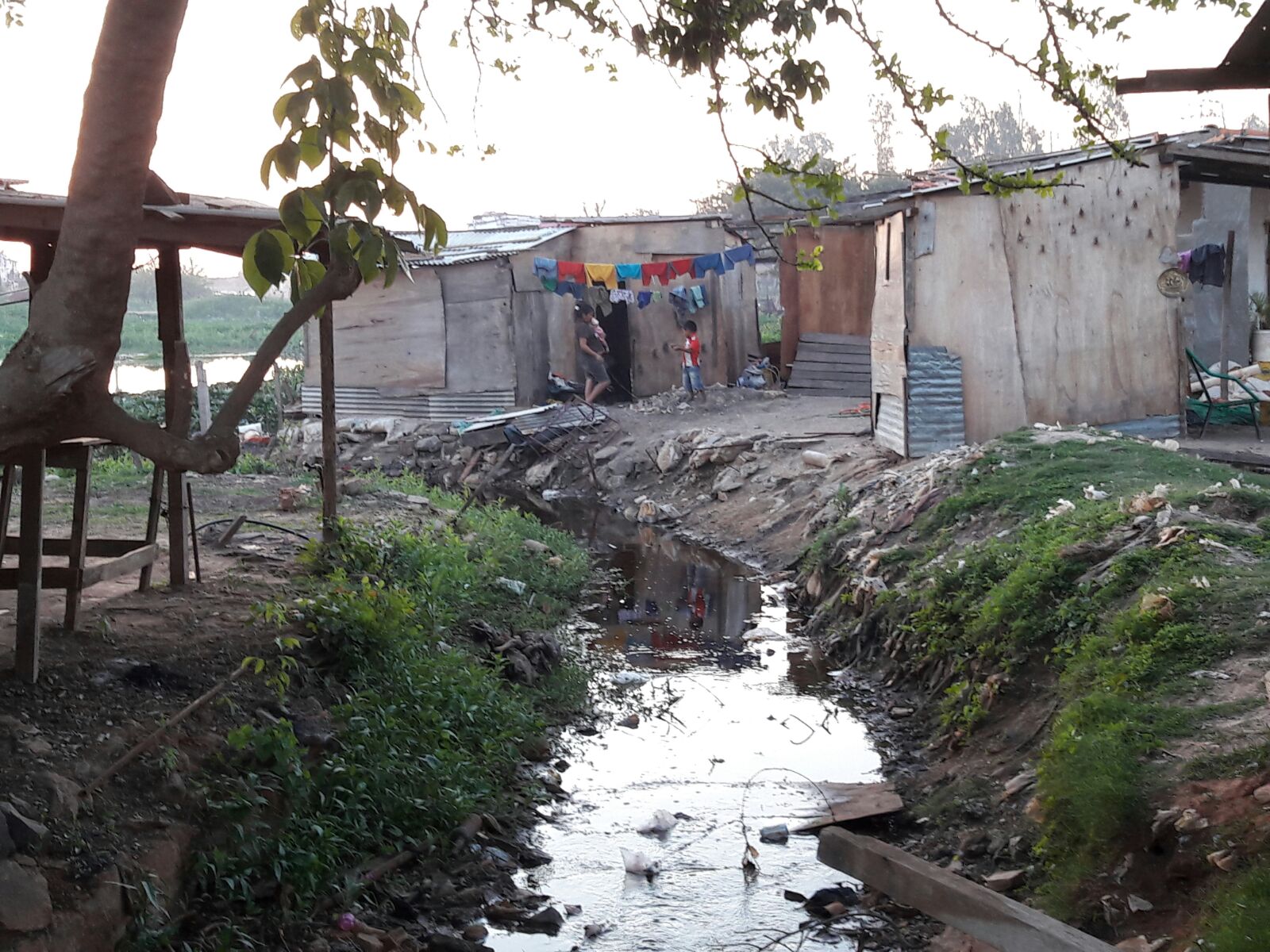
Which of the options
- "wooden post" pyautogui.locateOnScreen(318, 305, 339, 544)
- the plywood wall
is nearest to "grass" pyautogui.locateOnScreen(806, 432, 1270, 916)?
"wooden post" pyautogui.locateOnScreen(318, 305, 339, 544)

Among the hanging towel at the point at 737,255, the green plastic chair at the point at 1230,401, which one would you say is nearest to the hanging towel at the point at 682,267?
the hanging towel at the point at 737,255

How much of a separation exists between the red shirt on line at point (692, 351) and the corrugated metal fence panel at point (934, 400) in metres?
7.69

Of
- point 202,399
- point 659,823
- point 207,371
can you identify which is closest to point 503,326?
point 202,399

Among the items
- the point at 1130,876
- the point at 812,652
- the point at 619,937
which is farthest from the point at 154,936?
the point at 812,652

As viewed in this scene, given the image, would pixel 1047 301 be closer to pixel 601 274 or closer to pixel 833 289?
pixel 601 274

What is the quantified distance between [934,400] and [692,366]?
7951 millimetres

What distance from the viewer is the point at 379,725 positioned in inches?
218

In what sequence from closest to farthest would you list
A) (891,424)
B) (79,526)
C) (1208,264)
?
(79,526)
(891,424)
(1208,264)

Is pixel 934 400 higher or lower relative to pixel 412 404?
higher

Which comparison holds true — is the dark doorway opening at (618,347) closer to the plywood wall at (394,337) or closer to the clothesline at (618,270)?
the clothesline at (618,270)

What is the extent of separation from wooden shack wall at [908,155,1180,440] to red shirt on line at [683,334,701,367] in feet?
25.0

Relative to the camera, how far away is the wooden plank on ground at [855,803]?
18.2 feet

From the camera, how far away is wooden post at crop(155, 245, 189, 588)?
247 inches

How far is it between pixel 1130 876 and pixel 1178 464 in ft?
17.2
